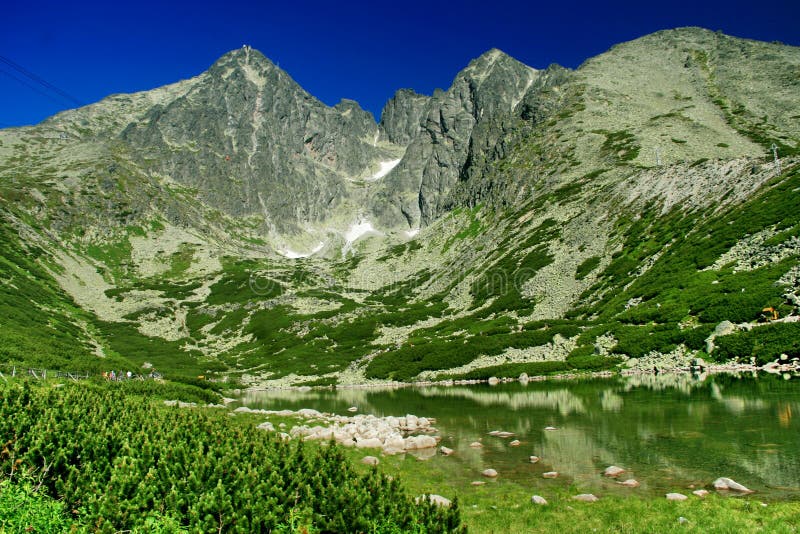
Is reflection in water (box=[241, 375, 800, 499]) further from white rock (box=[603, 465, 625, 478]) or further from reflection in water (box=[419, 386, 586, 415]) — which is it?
white rock (box=[603, 465, 625, 478])

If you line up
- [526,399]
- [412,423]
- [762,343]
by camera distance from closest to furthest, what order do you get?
[412,423] < [762,343] < [526,399]

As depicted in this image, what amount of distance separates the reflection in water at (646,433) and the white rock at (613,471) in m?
0.36

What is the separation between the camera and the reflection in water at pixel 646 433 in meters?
16.7

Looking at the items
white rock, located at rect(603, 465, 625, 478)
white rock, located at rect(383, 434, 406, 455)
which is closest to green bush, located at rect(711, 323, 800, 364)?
white rock, located at rect(603, 465, 625, 478)

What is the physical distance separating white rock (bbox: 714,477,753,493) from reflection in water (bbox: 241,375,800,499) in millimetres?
441

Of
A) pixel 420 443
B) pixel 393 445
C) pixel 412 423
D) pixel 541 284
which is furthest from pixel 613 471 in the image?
pixel 541 284

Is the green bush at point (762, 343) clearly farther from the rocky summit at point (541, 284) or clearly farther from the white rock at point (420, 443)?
the white rock at point (420, 443)

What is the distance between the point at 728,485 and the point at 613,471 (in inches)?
151

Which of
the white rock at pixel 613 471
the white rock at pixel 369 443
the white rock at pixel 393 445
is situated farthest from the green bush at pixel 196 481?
the white rock at pixel 369 443

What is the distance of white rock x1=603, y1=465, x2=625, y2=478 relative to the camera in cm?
1739

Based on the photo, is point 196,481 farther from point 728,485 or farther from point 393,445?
point 393,445

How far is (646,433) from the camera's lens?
2306cm

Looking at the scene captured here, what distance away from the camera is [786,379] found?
32.9m

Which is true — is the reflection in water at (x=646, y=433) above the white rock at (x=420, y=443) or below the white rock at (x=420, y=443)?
above
